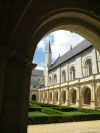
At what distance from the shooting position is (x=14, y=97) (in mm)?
3287

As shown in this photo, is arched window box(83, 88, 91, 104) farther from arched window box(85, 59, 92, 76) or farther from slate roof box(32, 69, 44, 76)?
slate roof box(32, 69, 44, 76)

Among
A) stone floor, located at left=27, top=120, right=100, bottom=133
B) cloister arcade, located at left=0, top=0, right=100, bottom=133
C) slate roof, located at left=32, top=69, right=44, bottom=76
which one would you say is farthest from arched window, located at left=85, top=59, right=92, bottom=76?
slate roof, located at left=32, top=69, right=44, bottom=76

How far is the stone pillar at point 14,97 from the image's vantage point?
3123 millimetres

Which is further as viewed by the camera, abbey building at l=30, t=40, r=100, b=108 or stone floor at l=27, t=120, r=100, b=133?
abbey building at l=30, t=40, r=100, b=108

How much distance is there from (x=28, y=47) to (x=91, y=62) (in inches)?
1123

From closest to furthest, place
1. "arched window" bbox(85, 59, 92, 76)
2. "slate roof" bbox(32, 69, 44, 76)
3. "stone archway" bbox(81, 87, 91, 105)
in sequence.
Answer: "stone archway" bbox(81, 87, 91, 105) → "arched window" bbox(85, 59, 92, 76) → "slate roof" bbox(32, 69, 44, 76)

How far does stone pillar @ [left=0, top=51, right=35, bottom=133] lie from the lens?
123 inches

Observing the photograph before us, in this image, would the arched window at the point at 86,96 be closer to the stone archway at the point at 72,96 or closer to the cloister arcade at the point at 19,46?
the stone archway at the point at 72,96

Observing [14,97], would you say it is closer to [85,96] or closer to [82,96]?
[82,96]

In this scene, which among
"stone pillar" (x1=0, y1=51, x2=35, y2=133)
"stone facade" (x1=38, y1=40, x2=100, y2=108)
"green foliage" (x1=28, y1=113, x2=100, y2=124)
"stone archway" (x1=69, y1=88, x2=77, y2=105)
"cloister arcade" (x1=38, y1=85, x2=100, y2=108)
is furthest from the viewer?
"stone archway" (x1=69, y1=88, x2=77, y2=105)

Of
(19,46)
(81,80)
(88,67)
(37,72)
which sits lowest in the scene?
(19,46)

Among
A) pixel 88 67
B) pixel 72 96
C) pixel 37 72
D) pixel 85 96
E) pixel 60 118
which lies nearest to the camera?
pixel 60 118

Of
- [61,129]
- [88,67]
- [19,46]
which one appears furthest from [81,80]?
[19,46]

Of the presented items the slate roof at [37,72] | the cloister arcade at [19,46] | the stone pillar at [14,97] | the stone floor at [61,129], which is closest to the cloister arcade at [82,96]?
the stone floor at [61,129]
